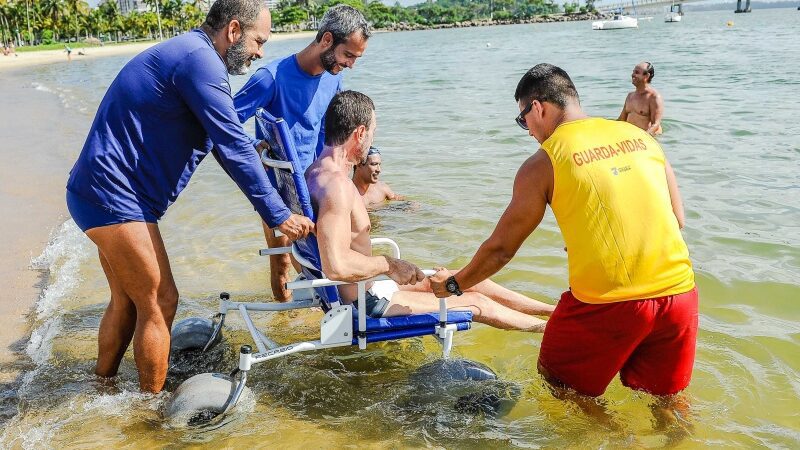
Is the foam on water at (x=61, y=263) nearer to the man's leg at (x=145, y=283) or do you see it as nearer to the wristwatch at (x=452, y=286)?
the man's leg at (x=145, y=283)

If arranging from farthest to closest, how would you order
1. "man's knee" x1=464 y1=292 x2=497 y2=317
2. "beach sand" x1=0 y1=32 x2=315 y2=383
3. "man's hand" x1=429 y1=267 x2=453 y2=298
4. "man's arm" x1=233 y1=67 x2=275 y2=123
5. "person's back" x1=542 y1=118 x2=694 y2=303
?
"beach sand" x1=0 y1=32 x2=315 y2=383 → "man's arm" x1=233 y1=67 x2=275 y2=123 → "man's knee" x1=464 y1=292 x2=497 y2=317 → "man's hand" x1=429 y1=267 x2=453 y2=298 → "person's back" x1=542 y1=118 x2=694 y2=303

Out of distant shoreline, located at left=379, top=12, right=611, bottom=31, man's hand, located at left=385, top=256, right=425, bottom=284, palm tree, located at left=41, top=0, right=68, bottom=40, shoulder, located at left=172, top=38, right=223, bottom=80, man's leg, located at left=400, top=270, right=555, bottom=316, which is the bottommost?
man's leg, located at left=400, top=270, right=555, bottom=316

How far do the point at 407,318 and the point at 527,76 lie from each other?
5.04ft

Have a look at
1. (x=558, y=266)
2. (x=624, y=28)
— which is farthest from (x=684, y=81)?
(x=624, y=28)

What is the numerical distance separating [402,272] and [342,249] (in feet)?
1.23

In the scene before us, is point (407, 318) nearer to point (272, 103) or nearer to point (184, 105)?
point (184, 105)

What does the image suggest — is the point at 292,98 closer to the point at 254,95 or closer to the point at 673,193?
the point at 254,95

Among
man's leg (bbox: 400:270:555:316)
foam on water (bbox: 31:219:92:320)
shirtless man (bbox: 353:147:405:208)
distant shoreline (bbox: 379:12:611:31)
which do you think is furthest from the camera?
distant shoreline (bbox: 379:12:611:31)

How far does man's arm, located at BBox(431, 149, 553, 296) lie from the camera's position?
10.4 ft

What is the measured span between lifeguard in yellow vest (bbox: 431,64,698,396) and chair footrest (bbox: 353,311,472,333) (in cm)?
70

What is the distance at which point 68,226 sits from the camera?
8.04m

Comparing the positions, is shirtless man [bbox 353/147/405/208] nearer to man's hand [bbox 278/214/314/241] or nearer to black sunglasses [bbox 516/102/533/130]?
man's hand [bbox 278/214/314/241]

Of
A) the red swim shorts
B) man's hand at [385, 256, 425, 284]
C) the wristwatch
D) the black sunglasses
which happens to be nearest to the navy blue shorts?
man's hand at [385, 256, 425, 284]

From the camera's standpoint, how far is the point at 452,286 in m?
3.78
